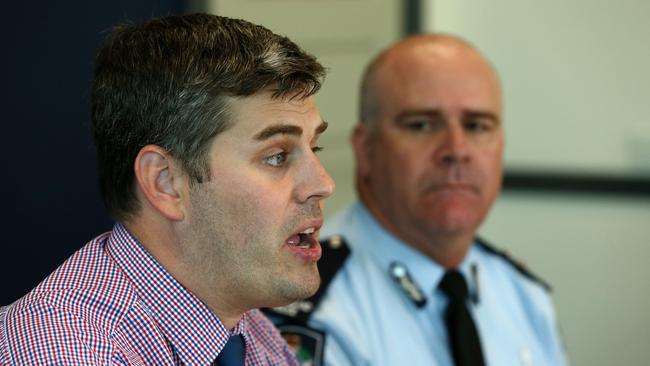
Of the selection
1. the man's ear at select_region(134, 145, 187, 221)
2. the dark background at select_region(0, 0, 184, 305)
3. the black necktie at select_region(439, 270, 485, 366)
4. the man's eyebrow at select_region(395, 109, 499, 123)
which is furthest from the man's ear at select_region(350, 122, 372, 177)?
the man's ear at select_region(134, 145, 187, 221)

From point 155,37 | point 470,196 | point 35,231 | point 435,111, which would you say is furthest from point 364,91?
point 155,37

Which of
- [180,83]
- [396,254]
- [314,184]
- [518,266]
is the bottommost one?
[518,266]

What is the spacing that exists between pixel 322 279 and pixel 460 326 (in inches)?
11.6

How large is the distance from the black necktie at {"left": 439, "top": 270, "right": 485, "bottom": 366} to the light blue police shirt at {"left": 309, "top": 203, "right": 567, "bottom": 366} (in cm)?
2

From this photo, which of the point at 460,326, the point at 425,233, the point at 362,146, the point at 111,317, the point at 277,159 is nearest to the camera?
the point at 111,317

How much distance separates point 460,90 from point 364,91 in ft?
0.80

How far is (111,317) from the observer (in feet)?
3.93

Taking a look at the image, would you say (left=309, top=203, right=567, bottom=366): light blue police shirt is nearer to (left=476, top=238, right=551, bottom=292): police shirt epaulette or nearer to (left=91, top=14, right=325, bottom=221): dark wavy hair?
(left=476, top=238, right=551, bottom=292): police shirt epaulette

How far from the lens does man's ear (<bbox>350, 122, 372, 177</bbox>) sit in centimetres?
216

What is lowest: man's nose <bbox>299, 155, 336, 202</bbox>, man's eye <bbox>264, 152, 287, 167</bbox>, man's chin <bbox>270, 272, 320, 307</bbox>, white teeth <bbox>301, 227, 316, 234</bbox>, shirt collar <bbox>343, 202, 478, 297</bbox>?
shirt collar <bbox>343, 202, 478, 297</bbox>

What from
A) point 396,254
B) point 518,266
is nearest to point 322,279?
point 396,254

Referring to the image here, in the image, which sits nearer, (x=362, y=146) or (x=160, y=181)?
(x=160, y=181)

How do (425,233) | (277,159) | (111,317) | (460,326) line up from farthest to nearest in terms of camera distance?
(425,233) < (460,326) < (277,159) < (111,317)

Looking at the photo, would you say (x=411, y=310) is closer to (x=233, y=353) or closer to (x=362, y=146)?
(x=362, y=146)
